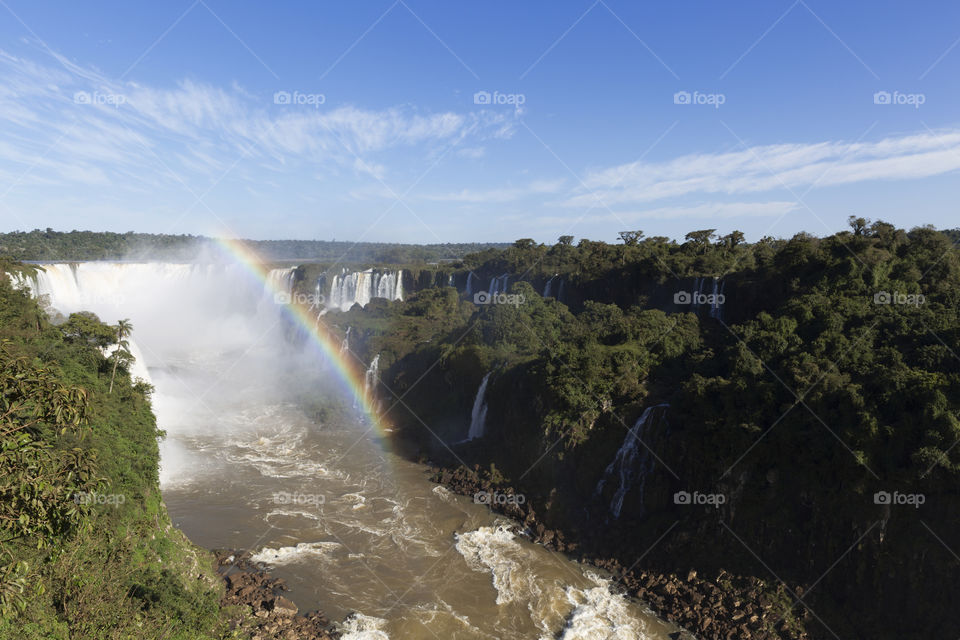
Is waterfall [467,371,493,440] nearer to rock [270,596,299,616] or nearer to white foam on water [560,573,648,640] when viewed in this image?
white foam on water [560,573,648,640]

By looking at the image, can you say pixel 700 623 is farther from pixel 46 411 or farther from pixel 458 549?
pixel 46 411

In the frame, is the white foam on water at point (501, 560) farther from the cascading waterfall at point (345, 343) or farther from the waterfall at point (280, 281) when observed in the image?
the waterfall at point (280, 281)

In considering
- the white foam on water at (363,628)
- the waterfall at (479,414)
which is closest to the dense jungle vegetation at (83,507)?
the white foam on water at (363,628)

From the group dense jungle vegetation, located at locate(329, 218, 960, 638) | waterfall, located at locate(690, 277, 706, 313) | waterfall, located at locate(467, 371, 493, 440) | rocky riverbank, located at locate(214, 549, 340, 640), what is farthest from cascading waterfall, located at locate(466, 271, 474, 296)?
rocky riverbank, located at locate(214, 549, 340, 640)

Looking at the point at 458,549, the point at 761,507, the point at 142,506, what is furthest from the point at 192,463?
the point at 761,507

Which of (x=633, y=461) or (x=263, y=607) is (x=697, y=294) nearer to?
(x=633, y=461)
